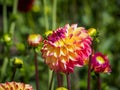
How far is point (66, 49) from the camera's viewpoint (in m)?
0.92

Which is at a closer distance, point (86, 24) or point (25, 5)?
point (25, 5)

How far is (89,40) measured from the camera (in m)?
0.92

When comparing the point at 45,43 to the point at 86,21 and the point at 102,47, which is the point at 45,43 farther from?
the point at 86,21

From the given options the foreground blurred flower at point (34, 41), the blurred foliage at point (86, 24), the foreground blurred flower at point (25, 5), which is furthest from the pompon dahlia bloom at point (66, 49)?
the foreground blurred flower at point (25, 5)

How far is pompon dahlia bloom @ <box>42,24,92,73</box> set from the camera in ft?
2.94

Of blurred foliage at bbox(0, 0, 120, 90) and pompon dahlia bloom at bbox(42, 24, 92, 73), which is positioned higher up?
blurred foliage at bbox(0, 0, 120, 90)

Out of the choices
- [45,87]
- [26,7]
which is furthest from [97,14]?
[45,87]

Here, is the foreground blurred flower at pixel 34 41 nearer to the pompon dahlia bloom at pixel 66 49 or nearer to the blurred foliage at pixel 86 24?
the pompon dahlia bloom at pixel 66 49

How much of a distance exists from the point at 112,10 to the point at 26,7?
1.94 ft

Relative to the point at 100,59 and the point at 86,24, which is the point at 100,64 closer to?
the point at 100,59

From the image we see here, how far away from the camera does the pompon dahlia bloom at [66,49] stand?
90 centimetres

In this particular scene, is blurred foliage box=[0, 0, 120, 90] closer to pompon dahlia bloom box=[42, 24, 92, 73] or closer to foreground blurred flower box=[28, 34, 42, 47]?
foreground blurred flower box=[28, 34, 42, 47]

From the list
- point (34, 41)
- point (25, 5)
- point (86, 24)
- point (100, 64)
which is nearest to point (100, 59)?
point (100, 64)

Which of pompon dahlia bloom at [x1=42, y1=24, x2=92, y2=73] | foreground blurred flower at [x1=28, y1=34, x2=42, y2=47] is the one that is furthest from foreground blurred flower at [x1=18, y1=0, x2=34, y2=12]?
pompon dahlia bloom at [x1=42, y1=24, x2=92, y2=73]
